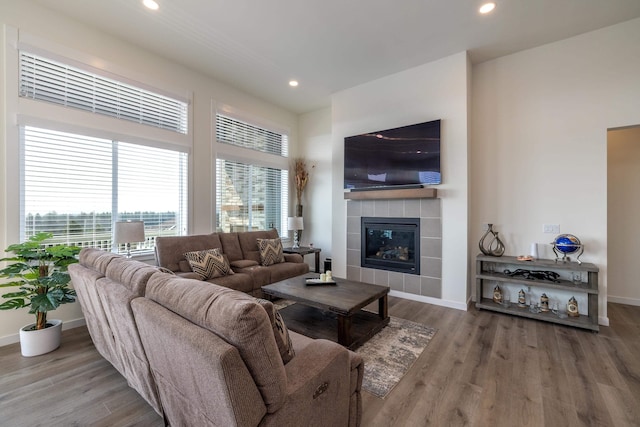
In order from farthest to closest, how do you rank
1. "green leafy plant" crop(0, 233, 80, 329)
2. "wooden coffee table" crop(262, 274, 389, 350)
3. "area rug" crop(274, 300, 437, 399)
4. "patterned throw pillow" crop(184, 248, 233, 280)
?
"patterned throw pillow" crop(184, 248, 233, 280), "wooden coffee table" crop(262, 274, 389, 350), "green leafy plant" crop(0, 233, 80, 329), "area rug" crop(274, 300, 437, 399)

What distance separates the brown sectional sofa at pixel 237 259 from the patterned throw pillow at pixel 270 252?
10 cm

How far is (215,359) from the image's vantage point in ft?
3.10

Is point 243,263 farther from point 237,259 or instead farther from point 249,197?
point 249,197

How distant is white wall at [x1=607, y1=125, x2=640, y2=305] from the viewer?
3.62 m

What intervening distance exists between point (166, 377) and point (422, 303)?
11.1 ft

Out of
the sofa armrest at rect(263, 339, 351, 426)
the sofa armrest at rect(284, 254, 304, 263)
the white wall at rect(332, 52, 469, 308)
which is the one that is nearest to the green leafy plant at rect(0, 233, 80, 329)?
the sofa armrest at rect(263, 339, 351, 426)

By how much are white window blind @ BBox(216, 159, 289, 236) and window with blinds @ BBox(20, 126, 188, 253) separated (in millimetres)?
699

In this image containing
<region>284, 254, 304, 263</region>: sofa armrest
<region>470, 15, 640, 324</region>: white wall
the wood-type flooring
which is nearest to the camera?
the wood-type flooring

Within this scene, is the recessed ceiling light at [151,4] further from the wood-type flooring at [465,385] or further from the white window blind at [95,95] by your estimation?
the wood-type flooring at [465,385]

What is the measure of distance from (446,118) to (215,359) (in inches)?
157

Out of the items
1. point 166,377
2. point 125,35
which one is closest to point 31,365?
point 166,377

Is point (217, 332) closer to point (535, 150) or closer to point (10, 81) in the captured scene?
point (10, 81)

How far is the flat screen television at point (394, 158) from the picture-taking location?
3832mm

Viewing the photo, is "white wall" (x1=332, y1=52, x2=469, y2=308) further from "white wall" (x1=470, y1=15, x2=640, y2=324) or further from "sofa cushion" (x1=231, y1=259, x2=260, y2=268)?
"sofa cushion" (x1=231, y1=259, x2=260, y2=268)
